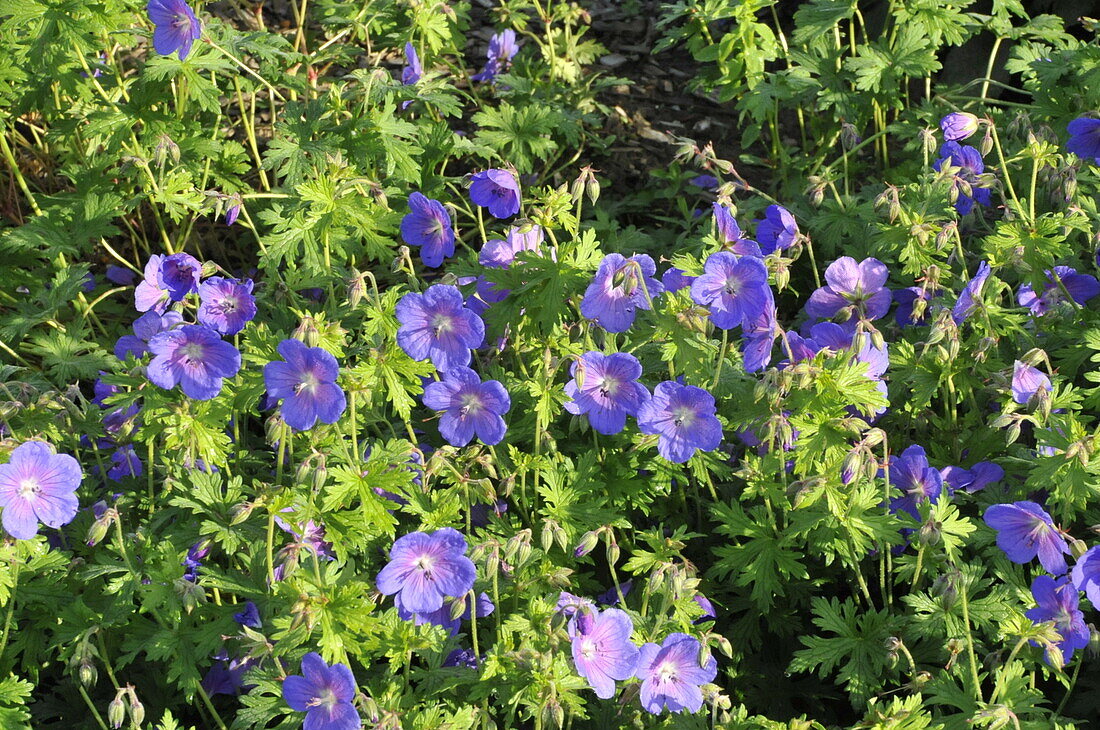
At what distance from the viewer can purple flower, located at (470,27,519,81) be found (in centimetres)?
459

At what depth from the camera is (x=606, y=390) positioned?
8.24 ft

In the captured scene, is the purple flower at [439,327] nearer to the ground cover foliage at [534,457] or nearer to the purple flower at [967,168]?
the ground cover foliage at [534,457]

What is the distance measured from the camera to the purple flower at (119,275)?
3879mm

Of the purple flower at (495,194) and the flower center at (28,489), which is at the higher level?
the purple flower at (495,194)

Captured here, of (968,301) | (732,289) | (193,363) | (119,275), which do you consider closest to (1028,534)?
(968,301)

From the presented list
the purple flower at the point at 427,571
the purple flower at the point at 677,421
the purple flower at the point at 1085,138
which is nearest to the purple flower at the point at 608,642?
the purple flower at the point at 427,571

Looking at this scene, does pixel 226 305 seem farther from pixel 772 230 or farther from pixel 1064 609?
pixel 1064 609

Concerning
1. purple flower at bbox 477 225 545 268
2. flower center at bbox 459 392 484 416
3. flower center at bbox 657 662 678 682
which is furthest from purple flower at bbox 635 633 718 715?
purple flower at bbox 477 225 545 268

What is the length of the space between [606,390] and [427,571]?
612 millimetres

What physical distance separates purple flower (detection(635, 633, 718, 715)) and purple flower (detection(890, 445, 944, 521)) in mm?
705

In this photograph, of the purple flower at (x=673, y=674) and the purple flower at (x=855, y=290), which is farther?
the purple flower at (x=855, y=290)

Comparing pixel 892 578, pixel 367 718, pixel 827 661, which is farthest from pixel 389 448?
pixel 892 578

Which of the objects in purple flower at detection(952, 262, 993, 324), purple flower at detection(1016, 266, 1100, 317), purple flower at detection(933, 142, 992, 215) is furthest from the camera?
purple flower at detection(933, 142, 992, 215)

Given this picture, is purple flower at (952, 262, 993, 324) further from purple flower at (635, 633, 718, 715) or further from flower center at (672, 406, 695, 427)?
purple flower at (635, 633, 718, 715)
